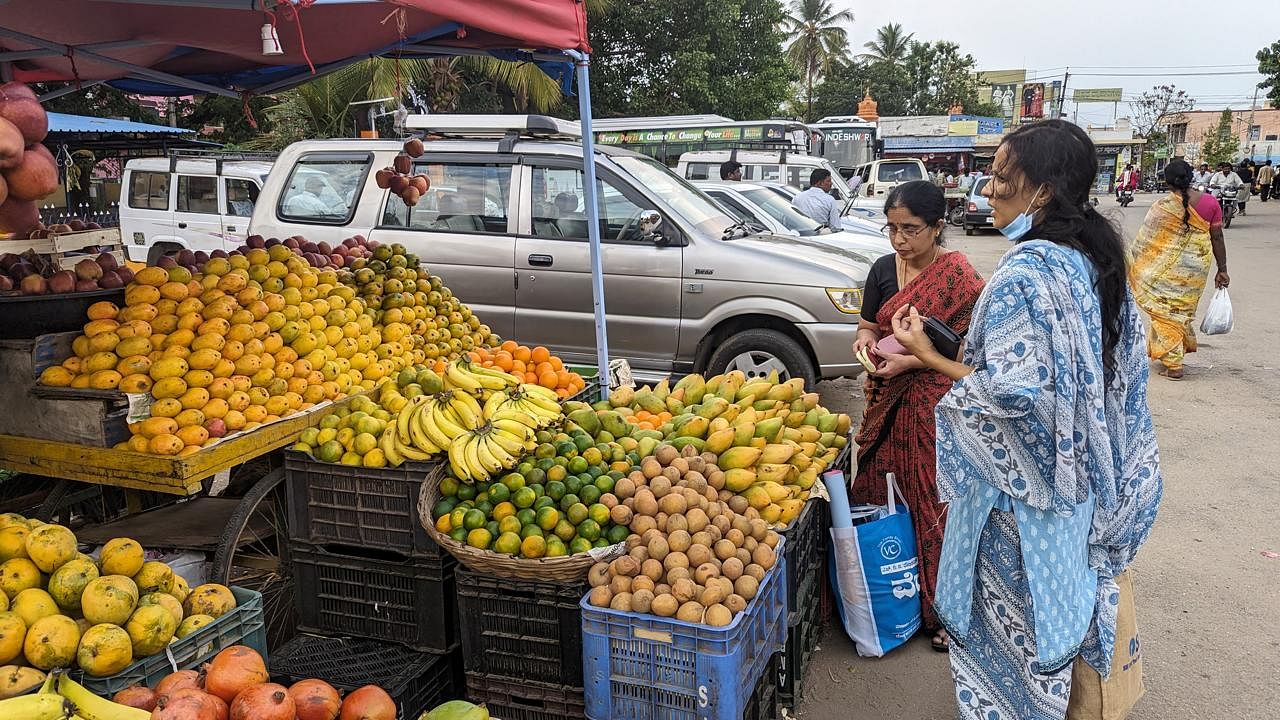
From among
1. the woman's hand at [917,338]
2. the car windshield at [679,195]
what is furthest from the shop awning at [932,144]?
the woman's hand at [917,338]

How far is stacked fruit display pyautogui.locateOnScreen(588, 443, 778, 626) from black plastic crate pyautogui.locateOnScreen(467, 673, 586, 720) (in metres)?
0.42

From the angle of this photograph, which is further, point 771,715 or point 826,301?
point 826,301

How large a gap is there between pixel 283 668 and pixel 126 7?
118 inches

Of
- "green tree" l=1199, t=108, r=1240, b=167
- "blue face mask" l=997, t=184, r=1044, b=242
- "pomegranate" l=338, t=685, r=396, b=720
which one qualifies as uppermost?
"green tree" l=1199, t=108, r=1240, b=167

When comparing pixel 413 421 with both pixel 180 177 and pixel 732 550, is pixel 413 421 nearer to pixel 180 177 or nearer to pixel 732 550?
pixel 732 550

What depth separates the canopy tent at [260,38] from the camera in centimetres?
337

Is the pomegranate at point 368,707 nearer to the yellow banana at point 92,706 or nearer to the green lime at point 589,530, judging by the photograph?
the yellow banana at point 92,706

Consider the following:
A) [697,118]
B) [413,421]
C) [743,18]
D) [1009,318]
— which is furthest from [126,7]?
[743,18]

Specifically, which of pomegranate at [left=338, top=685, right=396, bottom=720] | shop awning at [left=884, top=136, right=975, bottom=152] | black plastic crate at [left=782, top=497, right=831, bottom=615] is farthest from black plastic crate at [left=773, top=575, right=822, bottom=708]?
shop awning at [left=884, top=136, right=975, bottom=152]

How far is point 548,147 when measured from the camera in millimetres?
6645

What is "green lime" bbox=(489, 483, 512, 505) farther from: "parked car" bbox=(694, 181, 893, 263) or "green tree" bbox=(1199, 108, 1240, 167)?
"green tree" bbox=(1199, 108, 1240, 167)

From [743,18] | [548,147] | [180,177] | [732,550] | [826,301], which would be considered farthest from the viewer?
[743,18]

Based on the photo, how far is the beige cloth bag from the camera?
2.60 metres

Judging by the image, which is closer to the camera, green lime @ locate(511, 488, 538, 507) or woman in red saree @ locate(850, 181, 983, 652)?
green lime @ locate(511, 488, 538, 507)
